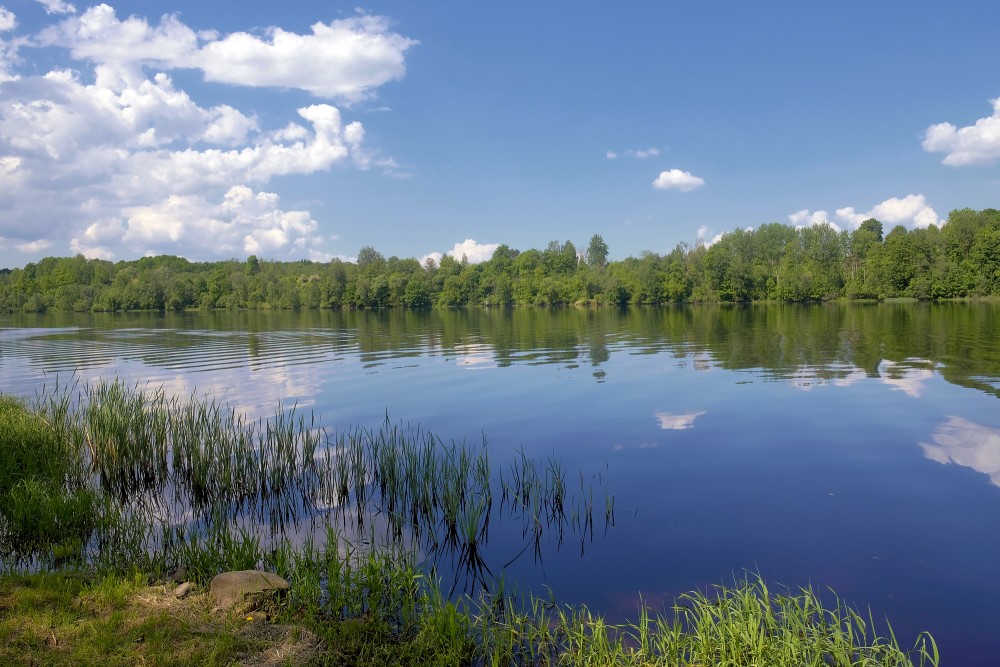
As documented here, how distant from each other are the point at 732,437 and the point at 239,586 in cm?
1219

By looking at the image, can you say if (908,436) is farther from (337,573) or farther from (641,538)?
(337,573)

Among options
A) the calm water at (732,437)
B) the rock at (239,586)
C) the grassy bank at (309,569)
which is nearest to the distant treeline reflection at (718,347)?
the calm water at (732,437)

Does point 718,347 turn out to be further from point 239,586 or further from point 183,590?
point 183,590

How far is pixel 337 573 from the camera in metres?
6.98

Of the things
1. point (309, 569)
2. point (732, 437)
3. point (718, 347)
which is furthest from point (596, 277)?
point (309, 569)

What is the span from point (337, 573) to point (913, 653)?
6.25 m

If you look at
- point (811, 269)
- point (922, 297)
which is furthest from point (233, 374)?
point (811, 269)

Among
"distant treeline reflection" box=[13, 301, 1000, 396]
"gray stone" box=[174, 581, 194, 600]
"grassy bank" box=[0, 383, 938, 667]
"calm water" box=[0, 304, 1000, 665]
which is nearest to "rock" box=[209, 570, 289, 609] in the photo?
"grassy bank" box=[0, 383, 938, 667]

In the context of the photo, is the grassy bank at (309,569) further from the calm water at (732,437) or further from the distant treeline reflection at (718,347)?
the distant treeline reflection at (718,347)

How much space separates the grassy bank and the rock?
0.14 m

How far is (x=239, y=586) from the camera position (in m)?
6.63

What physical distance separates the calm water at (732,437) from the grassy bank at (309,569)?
0.81 meters

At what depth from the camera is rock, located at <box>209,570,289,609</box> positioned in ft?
21.4

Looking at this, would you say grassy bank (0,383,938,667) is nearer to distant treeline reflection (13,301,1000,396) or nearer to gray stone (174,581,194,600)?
gray stone (174,581,194,600)
